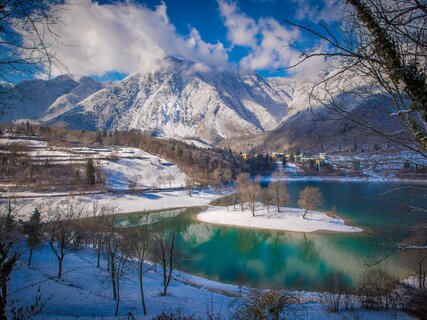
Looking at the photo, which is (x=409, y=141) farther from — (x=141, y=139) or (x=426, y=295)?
(x=141, y=139)

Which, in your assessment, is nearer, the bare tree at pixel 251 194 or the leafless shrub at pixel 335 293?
the leafless shrub at pixel 335 293

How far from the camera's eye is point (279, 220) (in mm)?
39000

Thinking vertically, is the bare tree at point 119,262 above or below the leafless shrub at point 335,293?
above

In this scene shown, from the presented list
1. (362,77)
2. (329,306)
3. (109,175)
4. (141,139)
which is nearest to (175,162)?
(109,175)

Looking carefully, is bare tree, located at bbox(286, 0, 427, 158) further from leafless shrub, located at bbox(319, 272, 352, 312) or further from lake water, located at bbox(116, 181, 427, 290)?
lake water, located at bbox(116, 181, 427, 290)

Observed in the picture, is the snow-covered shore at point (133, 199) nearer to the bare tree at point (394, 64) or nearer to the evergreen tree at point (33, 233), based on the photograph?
the evergreen tree at point (33, 233)

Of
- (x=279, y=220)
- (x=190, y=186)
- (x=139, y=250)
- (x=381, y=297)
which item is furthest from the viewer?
(x=190, y=186)

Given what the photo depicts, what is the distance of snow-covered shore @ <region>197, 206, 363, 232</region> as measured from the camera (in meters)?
34.8

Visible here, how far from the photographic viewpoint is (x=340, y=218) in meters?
38.5

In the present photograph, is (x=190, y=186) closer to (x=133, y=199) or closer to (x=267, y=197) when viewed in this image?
(x=133, y=199)

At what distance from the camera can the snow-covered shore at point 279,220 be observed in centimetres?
3484

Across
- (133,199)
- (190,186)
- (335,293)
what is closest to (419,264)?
(335,293)

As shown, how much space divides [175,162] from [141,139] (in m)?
41.3

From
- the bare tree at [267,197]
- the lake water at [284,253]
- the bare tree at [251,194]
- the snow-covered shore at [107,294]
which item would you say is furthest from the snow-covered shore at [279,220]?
the snow-covered shore at [107,294]
